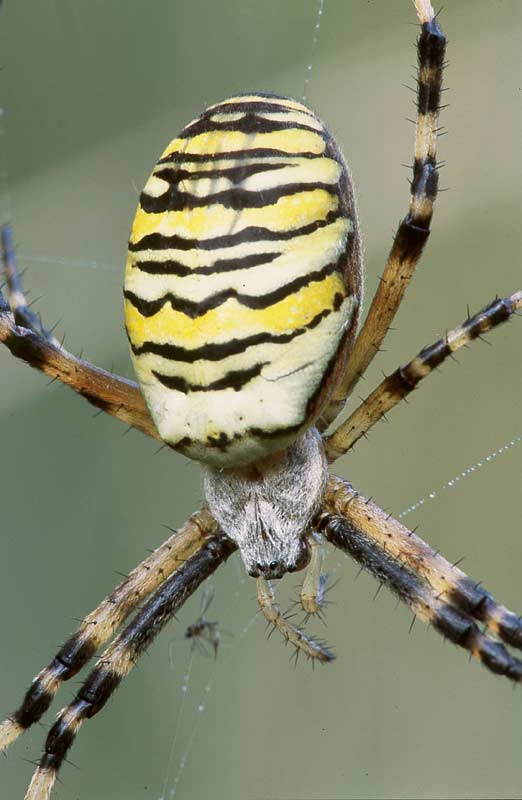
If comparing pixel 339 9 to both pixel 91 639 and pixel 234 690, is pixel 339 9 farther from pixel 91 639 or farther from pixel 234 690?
pixel 234 690

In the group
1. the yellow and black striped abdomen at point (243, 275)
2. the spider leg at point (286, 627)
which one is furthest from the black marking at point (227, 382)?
the spider leg at point (286, 627)

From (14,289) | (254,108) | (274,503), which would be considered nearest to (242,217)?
(254,108)

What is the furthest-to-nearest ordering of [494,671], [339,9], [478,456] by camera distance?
[478,456] → [339,9] → [494,671]

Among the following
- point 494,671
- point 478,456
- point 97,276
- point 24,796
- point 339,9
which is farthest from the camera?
point 97,276

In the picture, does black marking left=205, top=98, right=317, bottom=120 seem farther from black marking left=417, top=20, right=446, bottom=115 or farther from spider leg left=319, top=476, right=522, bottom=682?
spider leg left=319, top=476, right=522, bottom=682

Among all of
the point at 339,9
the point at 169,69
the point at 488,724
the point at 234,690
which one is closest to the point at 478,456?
the point at 488,724

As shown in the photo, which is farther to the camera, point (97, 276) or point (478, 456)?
point (97, 276)

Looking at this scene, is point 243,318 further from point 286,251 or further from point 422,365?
point 422,365
